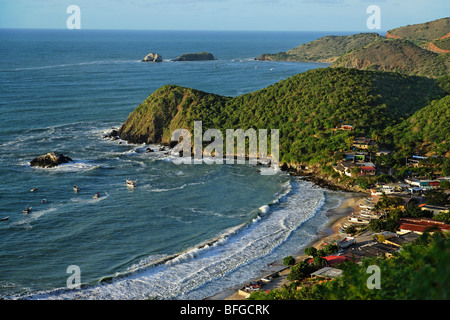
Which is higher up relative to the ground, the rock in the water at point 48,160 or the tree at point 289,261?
the rock in the water at point 48,160

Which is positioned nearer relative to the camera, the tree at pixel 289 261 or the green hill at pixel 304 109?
the tree at pixel 289 261

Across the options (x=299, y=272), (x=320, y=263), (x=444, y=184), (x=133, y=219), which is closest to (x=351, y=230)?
(x=320, y=263)

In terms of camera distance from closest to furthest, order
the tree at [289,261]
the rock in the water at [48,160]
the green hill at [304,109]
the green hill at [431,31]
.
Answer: the tree at [289,261] < the rock in the water at [48,160] < the green hill at [304,109] < the green hill at [431,31]

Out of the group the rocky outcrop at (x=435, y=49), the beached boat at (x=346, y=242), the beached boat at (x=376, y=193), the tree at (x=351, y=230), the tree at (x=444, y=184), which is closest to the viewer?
the beached boat at (x=346, y=242)

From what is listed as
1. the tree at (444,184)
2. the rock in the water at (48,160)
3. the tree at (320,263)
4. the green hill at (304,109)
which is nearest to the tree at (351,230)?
the tree at (320,263)

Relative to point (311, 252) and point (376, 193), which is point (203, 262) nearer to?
point (311, 252)

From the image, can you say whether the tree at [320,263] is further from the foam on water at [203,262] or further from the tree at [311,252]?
the foam on water at [203,262]
